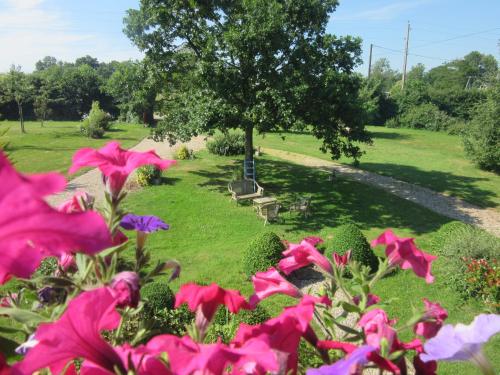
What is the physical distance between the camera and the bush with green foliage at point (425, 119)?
1500 inches

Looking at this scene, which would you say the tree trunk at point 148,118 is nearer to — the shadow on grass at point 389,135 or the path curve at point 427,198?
the shadow on grass at point 389,135

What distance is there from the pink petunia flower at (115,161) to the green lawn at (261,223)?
5.40 m

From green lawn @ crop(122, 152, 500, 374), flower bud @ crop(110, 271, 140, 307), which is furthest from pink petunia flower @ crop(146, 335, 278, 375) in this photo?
green lawn @ crop(122, 152, 500, 374)

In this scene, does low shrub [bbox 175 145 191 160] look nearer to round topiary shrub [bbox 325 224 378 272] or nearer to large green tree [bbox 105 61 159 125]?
large green tree [bbox 105 61 159 125]

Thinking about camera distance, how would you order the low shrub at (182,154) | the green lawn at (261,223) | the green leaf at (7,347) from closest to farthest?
1. the green leaf at (7,347)
2. the green lawn at (261,223)
3. the low shrub at (182,154)

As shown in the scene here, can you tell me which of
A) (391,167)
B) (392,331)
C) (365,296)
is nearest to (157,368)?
(392,331)

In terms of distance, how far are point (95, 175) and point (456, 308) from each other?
13.3 m

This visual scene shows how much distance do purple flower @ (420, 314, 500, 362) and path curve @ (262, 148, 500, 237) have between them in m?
12.1

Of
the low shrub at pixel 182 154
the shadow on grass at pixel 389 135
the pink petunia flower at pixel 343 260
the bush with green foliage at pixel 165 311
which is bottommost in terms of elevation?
the bush with green foliage at pixel 165 311

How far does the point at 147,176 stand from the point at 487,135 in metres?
15.7

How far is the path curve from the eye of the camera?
12.6 m

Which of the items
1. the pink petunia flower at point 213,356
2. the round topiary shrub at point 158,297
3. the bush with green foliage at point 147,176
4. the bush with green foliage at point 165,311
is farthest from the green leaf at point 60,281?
the bush with green foliage at point 147,176

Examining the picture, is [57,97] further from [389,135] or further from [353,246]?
[353,246]

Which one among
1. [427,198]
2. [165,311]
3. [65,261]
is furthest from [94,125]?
[65,261]
